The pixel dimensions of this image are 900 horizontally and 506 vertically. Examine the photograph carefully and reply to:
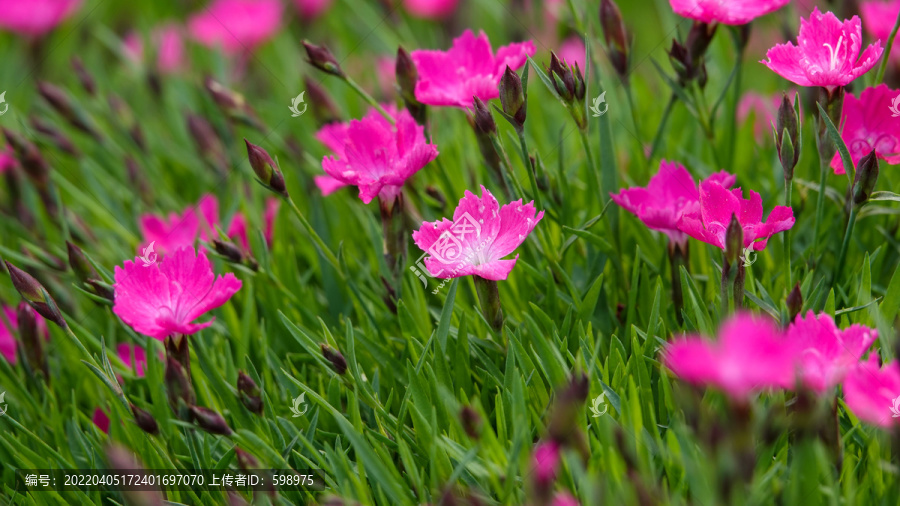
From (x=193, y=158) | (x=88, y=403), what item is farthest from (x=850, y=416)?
(x=193, y=158)

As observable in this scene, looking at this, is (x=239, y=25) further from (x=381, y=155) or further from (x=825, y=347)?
(x=825, y=347)

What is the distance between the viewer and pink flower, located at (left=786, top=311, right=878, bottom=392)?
0.87 meters

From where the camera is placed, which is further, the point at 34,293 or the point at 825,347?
the point at 34,293

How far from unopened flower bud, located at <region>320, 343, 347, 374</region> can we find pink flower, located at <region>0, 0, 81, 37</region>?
7.97 feet

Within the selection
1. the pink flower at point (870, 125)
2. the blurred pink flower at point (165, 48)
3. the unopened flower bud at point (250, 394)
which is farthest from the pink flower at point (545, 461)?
the blurred pink flower at point (165, 48)

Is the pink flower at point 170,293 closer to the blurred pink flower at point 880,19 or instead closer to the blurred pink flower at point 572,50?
the blurred pink flower at point 880,19

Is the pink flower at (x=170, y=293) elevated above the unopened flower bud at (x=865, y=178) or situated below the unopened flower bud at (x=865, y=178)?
below

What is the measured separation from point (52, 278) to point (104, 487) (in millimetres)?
518

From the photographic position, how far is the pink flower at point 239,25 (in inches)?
107

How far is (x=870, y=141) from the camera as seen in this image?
1.24m

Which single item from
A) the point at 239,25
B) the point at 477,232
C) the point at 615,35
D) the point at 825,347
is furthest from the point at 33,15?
the point at 825,347

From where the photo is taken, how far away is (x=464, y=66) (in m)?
1.35

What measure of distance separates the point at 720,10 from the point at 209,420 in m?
0.96

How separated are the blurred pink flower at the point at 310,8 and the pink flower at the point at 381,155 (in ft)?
5.60
